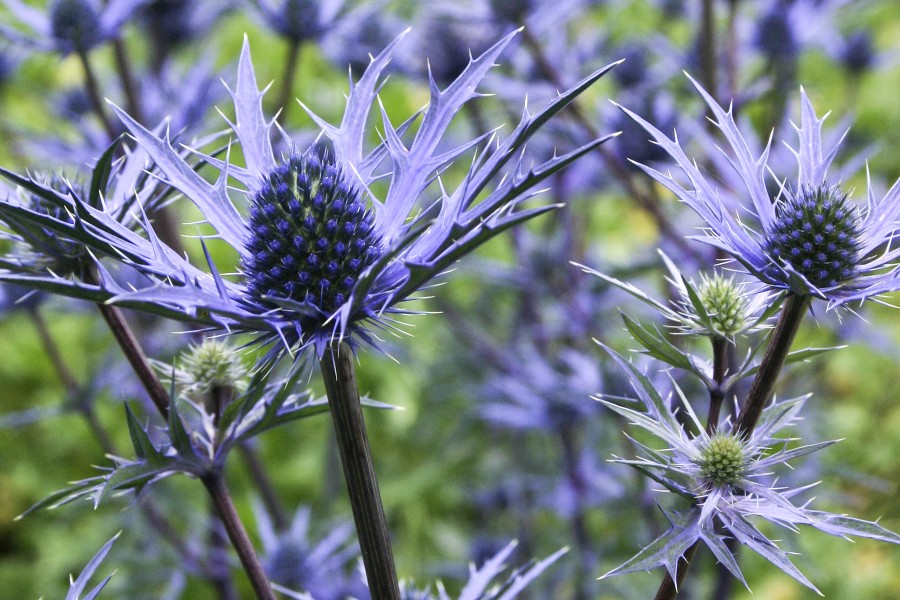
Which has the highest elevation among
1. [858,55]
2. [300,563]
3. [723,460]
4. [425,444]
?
[858,55]

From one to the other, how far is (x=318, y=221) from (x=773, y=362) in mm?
A: 345

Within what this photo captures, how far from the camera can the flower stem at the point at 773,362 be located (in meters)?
0.57

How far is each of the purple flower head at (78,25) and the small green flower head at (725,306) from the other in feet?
3.42

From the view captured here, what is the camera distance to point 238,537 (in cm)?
66

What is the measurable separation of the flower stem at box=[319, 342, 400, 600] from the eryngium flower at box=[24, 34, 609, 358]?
34 mm

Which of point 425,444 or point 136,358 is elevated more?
point 425,444

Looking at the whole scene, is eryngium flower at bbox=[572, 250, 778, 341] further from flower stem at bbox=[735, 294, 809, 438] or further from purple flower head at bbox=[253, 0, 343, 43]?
purple flower head at bbox=[253, 0, 343, 43]

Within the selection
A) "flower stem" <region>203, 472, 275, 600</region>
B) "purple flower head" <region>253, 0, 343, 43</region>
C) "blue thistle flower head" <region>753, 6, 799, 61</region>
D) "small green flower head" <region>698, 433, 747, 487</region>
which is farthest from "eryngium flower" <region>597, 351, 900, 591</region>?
"blue thistle flower head" <region>753, 6, 799, 61</region>

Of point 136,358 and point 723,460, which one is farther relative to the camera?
point 136,358

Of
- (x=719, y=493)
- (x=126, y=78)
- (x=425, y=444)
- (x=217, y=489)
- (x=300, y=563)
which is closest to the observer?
(x=719, y=493)

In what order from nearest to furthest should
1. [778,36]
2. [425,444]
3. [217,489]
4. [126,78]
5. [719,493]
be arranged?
1. [719,493]
2. [217,489]
3. [126,78]
4. [778,36]
5. [425,444]

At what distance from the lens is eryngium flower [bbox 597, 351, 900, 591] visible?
529 mm

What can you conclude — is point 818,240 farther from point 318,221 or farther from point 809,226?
point 318,221

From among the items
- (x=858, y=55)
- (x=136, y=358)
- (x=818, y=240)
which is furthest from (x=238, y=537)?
(x=858, y=55)
